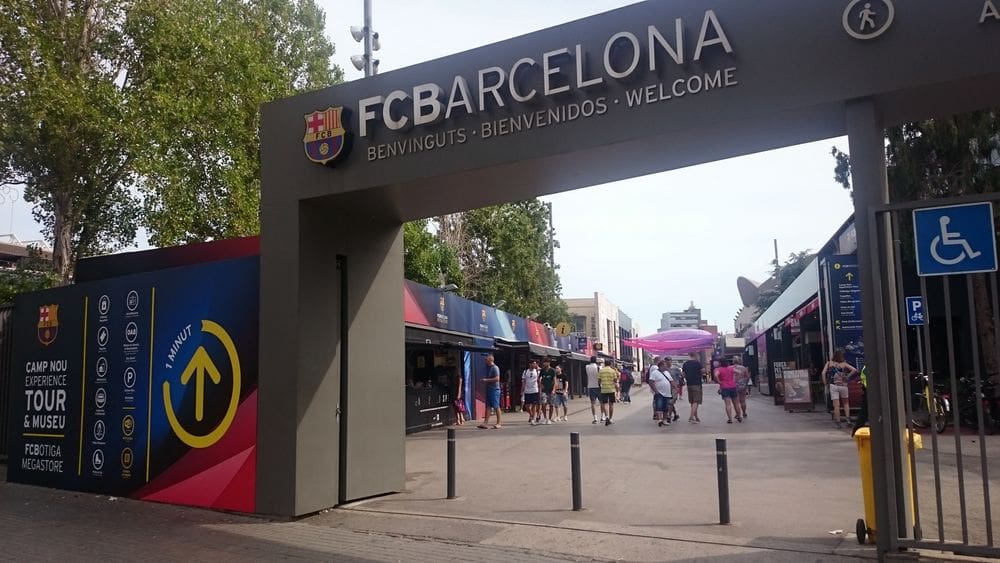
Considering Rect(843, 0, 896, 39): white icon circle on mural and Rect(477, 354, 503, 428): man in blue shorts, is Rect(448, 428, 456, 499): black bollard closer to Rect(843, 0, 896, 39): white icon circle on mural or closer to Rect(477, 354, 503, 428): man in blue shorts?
Rect(843, 0, 896, 39): white icon circle on mural

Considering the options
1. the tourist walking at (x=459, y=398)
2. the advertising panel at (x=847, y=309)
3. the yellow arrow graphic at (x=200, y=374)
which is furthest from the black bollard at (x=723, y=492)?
the advertising panel at (x=847, y=309)

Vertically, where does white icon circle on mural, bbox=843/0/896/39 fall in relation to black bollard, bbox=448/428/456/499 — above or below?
above

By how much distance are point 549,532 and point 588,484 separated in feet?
8.71

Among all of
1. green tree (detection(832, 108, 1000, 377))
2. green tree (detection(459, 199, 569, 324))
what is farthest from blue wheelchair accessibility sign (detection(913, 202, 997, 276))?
green tree (detection(459, 199, 569, 324))

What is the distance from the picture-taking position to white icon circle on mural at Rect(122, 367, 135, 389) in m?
9.60

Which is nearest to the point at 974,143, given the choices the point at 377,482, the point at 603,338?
the point at 377,482

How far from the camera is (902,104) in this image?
19.5 feet

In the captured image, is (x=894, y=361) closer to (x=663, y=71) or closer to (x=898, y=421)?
(x=898, y=421)

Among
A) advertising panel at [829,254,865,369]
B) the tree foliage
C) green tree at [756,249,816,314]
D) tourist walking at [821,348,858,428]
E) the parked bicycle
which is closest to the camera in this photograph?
the parked bicycle

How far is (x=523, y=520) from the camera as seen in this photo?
7664 mm

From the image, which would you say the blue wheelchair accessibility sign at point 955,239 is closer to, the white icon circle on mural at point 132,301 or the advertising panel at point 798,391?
the white icon circle on mural at point 132,301

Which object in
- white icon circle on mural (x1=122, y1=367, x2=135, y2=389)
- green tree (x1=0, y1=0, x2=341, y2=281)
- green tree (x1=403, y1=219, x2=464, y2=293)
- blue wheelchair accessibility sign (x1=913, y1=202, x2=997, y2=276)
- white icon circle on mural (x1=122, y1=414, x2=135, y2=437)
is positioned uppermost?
green tree (x1=0, y1=0, x2=341, y2=281)

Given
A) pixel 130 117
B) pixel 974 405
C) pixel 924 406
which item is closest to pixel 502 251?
pixel 130 117

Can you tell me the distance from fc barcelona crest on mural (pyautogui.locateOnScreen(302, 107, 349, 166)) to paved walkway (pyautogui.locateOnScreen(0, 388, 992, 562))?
156 inches
